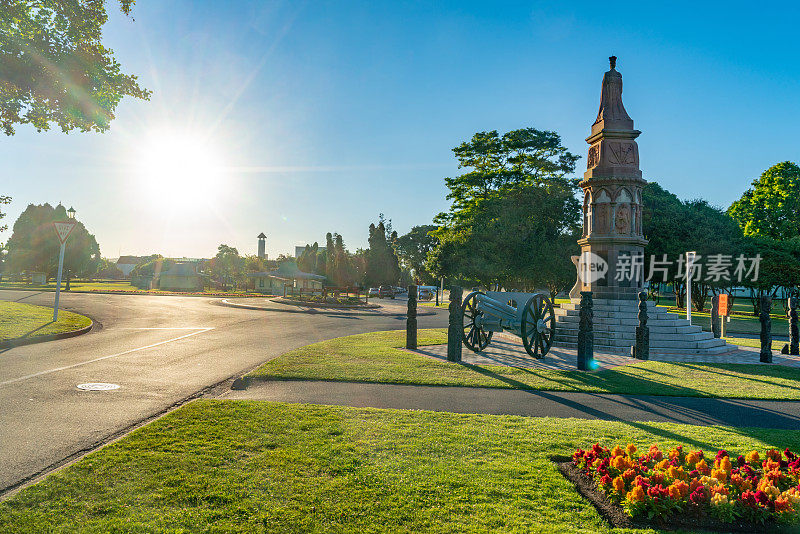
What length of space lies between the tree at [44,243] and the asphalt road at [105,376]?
47.2 m

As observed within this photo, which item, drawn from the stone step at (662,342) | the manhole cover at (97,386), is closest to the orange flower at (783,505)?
the manhole cover at (97,386)

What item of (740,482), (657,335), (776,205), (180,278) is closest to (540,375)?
(740,482)

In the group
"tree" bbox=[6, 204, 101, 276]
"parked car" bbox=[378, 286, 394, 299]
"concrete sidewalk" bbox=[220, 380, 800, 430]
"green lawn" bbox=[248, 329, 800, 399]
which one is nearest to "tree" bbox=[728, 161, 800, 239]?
"green lawn" bbox=[248, 329, 800, 399]

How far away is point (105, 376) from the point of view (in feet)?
29.4

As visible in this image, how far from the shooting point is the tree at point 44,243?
56.5 meters

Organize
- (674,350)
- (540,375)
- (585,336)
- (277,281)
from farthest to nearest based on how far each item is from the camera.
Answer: (277,281) → (674,350) → (585,336) → (540,375)

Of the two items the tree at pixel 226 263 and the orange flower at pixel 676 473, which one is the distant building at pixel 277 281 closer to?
the tree at pixel 226 263

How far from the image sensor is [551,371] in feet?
35.4

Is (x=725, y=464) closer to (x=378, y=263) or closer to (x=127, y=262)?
(x=378, y=263)

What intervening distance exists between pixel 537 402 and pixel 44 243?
6997 centimetres

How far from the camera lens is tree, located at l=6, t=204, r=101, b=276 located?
56.5 metres

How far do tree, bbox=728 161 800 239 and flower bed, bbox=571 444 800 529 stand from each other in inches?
1934

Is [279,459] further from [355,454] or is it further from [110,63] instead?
[110,63]

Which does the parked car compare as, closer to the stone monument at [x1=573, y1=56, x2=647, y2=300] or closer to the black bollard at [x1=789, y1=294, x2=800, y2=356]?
the stone monument at [x1=573, y1=56, x2=647, y2=300]
